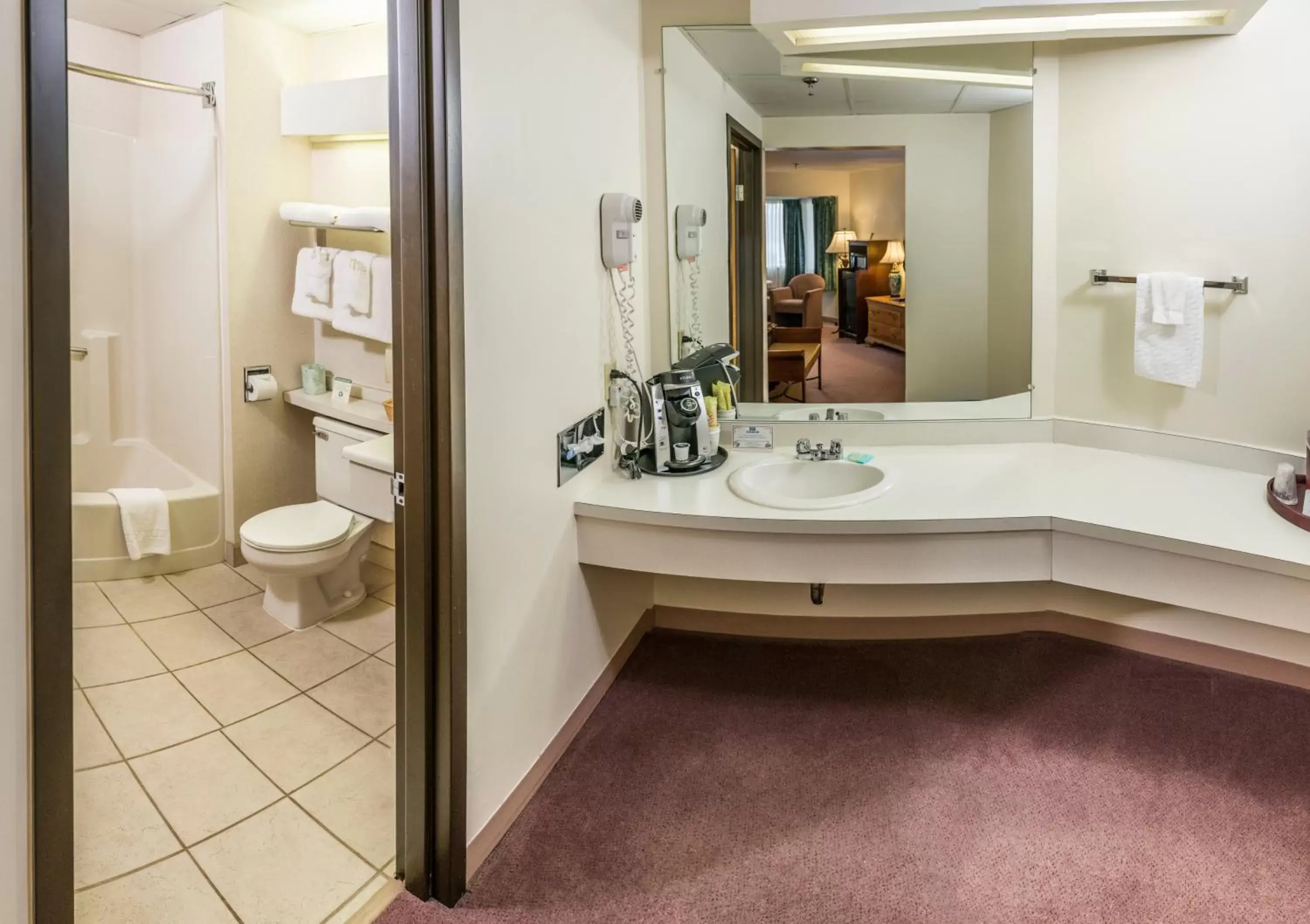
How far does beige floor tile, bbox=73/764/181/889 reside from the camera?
3.84ft

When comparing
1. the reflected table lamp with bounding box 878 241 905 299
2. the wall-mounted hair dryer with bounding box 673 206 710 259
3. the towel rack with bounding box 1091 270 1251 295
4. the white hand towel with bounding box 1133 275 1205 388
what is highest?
the wall-mounted hair dryer with bounding box 673 206 710 259

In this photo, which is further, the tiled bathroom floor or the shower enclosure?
the tiled bathroom floor

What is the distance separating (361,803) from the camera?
1970mm

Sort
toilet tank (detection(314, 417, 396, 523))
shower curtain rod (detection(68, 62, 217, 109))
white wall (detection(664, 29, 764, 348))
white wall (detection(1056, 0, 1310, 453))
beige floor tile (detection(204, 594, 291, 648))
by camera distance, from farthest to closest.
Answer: white wall (detection(664, 29, 764, 348)) → white wall (detection(1056, 0, 1310, 453)) → toilet tank (detection(314, 417, 396, 523)) → beige floor tile (detection(204, 594, 291, 648)) → shower curtain rod (detection(68, 62, 217, 109))

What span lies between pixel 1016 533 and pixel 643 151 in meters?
1.63

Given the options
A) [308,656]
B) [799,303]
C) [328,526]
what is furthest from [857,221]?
[308,656]

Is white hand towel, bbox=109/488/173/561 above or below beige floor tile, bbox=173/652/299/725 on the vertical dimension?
above

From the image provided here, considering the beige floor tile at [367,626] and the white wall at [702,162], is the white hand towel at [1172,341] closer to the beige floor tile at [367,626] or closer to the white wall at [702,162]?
the white wall at [702,162]

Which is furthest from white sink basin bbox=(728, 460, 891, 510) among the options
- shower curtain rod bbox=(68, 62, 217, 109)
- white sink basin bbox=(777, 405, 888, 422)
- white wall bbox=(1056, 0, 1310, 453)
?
shower curtain rod bbox=(68, 62, 217, 109)

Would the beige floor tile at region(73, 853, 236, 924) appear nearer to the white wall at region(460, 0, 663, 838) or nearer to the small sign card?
the white wall at region(460, 0, 663, 838)

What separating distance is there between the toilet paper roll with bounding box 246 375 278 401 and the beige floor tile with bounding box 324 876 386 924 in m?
1.10

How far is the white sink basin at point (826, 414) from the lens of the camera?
274cm

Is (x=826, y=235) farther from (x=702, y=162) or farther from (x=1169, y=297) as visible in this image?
(x=1169, y=297)

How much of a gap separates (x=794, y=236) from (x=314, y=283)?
1477 millimetres
